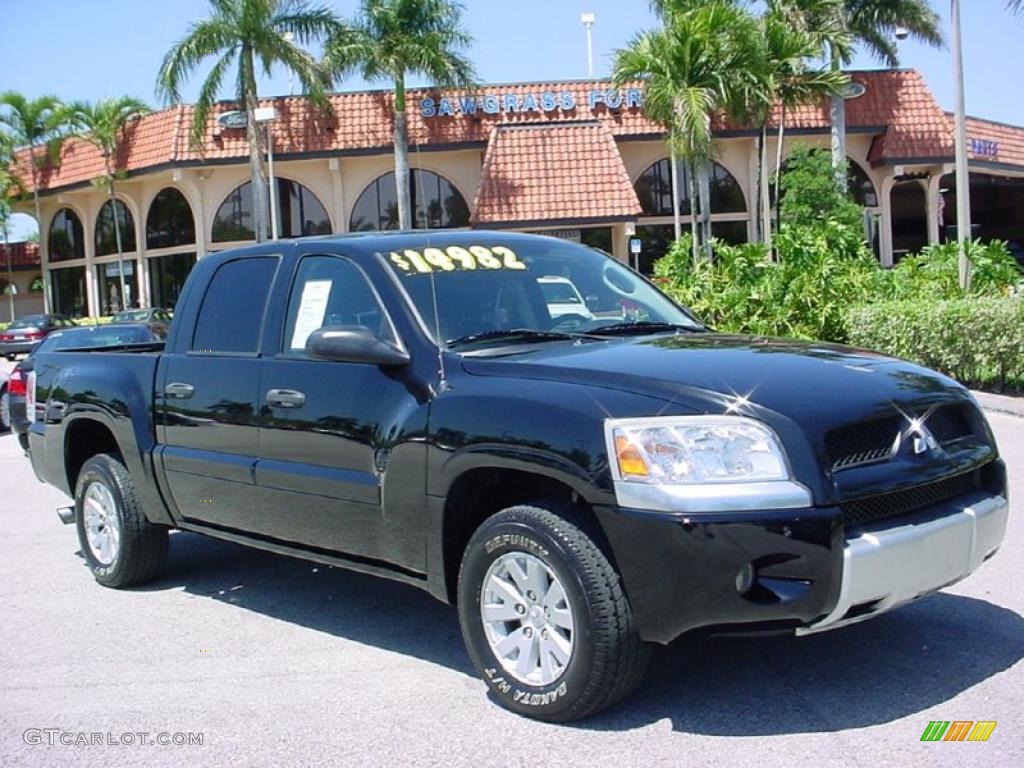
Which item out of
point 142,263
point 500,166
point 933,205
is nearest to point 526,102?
point 500,166

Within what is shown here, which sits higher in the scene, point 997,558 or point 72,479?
point 72,479

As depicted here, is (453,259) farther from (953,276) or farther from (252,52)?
(252,52)

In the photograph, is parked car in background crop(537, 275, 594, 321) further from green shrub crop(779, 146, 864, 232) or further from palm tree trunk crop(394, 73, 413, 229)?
palm tree trunk crop(394, 73, 413, 229)

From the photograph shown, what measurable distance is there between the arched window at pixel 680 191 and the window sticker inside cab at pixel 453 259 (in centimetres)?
2988

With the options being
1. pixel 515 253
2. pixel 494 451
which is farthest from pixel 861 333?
pixel 494 451

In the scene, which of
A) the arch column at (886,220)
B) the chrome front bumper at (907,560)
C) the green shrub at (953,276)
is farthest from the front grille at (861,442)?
the arch column at (886,220)

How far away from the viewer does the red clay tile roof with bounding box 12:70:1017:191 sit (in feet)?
109

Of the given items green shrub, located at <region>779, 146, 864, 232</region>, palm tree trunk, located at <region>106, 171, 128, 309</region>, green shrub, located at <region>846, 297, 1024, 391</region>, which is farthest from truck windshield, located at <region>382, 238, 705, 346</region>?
palm tree trunk, located at <region>106, 171, 128, 309</region>

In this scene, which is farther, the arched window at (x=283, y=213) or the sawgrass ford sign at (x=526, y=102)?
the arched window at (x=283, y=213)

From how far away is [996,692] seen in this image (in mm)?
4402

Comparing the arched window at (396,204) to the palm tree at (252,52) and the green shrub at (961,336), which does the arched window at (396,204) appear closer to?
the palm tree at (252,52)

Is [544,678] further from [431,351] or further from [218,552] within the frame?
[218,552]

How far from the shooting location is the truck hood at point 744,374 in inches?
158

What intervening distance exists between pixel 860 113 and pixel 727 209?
4.89 meters
